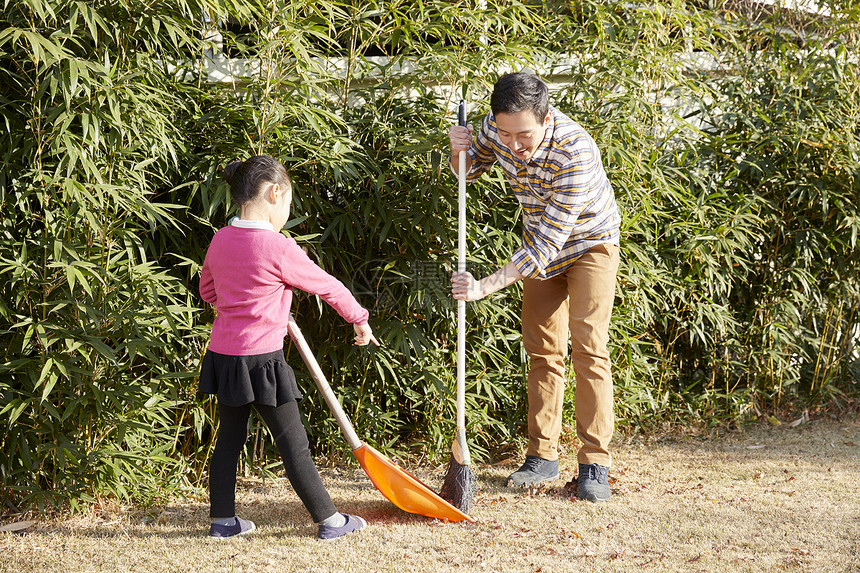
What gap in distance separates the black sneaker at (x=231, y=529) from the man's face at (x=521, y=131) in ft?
4.96

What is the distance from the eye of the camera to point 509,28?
132 inches

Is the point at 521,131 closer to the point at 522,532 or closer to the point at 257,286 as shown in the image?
the point at 257,286

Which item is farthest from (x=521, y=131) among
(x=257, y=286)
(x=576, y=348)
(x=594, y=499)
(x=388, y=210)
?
(x=594, y=499)

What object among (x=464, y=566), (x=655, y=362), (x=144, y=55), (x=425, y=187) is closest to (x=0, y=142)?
(x=144, y=55)

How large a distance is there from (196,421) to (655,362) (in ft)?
7.06

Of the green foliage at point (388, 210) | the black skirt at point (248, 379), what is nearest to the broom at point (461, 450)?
the green foliage at point (388, 210)

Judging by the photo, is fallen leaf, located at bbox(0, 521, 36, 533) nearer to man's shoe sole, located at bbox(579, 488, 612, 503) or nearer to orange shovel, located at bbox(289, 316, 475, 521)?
orange shovel, located at bbox(289, 316, 475, 521)

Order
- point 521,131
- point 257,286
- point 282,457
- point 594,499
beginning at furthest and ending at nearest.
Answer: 1. point 594,499
2. point 521,131
3. point 282,457
4. point 257,286

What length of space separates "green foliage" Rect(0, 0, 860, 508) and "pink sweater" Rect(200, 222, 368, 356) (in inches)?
13.1

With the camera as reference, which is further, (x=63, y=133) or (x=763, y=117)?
(x=763, y=117)

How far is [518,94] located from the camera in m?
2.55

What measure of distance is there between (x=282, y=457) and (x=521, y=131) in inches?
50.3

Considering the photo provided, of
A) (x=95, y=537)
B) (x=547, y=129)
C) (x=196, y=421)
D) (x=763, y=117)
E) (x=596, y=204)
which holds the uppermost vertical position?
(x=763, y=117)

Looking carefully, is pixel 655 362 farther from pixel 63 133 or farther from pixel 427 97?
pixel 63 133
